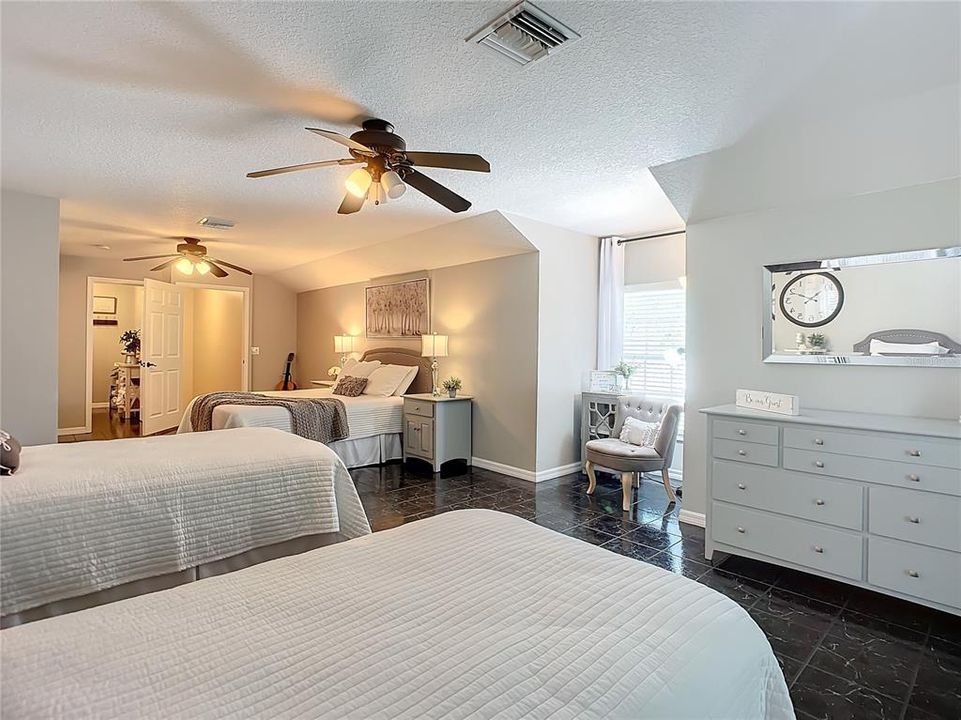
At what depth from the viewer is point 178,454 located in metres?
2.61

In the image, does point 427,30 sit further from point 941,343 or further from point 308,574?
point 941,343

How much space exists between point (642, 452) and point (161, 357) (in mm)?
6203

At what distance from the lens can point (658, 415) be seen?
4.52 m

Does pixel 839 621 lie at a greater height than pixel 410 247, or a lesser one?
lesser

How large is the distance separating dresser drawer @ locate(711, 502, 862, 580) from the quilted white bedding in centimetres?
185

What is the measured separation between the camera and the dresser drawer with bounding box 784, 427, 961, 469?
236 centimetres

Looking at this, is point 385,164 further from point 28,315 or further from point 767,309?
point 28,315

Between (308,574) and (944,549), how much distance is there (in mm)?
2783

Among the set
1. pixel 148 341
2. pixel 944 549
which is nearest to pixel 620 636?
pixel 944 549

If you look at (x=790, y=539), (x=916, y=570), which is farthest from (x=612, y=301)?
(x=916, y=570)

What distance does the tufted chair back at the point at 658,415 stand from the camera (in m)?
4.22

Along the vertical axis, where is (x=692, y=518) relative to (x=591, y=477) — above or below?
below

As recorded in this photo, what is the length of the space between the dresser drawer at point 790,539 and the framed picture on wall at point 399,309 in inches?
154

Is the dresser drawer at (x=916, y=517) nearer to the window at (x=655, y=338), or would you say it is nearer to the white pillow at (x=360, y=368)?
the window at (x=655, y=338)
